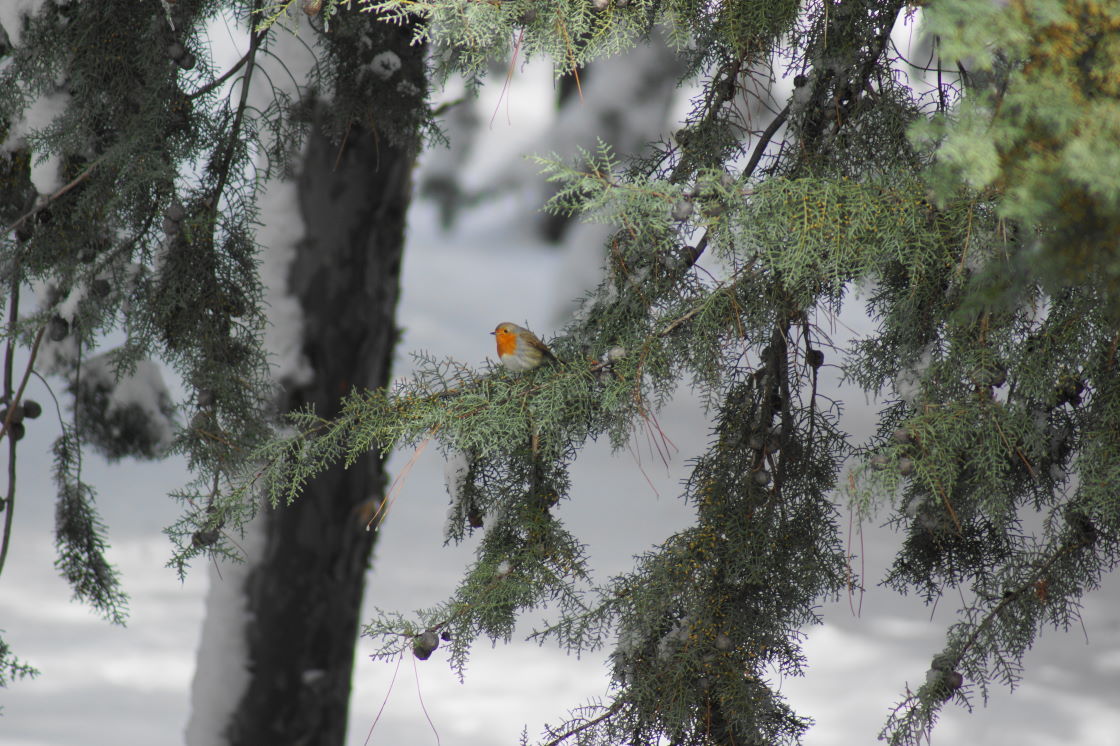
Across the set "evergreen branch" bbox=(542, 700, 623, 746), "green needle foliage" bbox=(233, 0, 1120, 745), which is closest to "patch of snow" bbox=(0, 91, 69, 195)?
"green needle foliage" bbox=(233, 0, 1120, 745)

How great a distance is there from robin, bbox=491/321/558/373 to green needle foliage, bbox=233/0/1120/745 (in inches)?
0.7

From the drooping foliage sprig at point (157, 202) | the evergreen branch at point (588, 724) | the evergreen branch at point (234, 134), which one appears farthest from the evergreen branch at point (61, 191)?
the evergreen branch at point (588, 724)

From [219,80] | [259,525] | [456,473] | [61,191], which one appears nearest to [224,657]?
[259,525]

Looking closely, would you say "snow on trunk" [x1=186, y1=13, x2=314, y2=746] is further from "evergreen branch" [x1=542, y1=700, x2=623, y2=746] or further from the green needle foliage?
"evergreen branch" [x1=542, y1=700, x2=623, y2=746]

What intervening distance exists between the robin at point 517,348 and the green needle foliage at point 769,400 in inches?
0.7

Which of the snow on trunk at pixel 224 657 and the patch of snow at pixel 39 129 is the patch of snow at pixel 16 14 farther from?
the snow on trunk at pixel 224 657

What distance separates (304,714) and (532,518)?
2.55 ft

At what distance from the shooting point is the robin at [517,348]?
2.97ft

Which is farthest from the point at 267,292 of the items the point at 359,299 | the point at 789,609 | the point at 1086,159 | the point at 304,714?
the point at 1086,159

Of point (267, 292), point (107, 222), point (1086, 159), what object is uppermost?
point (267, 292)

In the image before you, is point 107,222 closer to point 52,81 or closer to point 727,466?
point 52,81

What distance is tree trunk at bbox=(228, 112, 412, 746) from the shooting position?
1571 mm

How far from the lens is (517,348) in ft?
2.97

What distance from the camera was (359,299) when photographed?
1.61m
